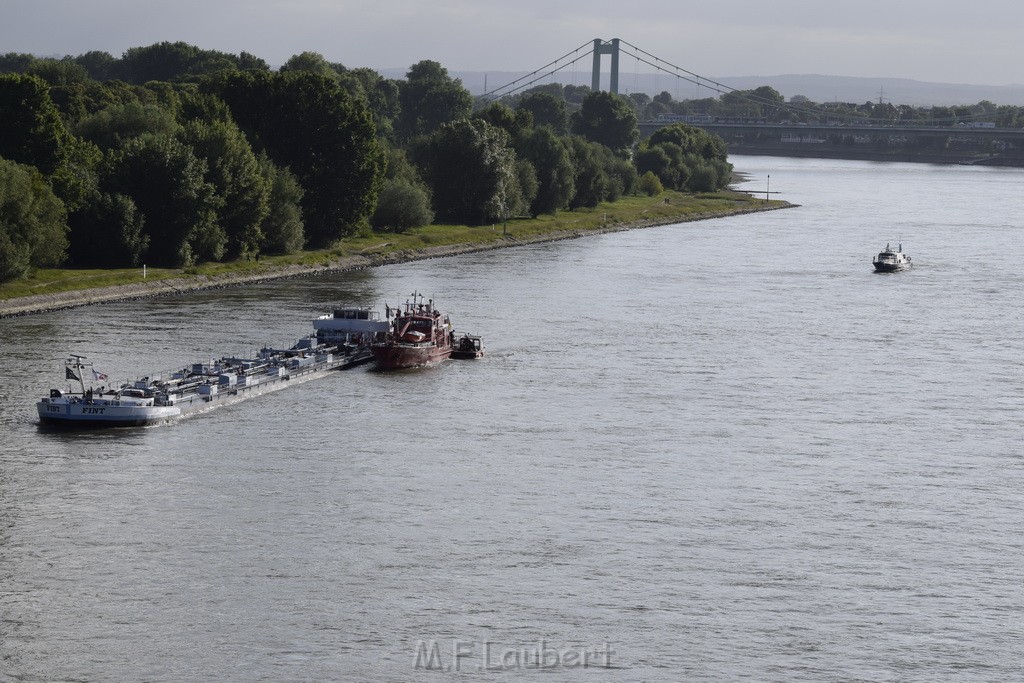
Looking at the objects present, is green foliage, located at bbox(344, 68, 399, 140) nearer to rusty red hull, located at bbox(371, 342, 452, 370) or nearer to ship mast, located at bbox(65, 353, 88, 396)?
rusty red hull, located at bbox(371, 342, 452, 370)

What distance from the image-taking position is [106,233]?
262 ft

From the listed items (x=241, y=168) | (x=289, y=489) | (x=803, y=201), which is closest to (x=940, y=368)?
(x=289, y=489)

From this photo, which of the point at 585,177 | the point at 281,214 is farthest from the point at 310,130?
the point at 585,177

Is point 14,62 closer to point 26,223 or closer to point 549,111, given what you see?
point 549,111

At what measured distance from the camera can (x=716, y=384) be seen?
181 feet

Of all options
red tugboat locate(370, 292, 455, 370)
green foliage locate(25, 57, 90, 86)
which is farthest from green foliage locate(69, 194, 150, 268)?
green foliage locate(25, 57, 90, 86)

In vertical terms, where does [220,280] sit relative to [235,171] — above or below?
below

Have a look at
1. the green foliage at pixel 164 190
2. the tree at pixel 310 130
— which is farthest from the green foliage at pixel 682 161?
the green foliage at pixel 164 190

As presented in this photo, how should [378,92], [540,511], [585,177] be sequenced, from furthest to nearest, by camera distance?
1. [378,92]
2. [585,177]
3. [540,511]

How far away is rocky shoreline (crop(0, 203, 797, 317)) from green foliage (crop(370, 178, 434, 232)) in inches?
160

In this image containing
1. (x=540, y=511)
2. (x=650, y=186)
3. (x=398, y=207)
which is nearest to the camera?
(x=540, y=511)

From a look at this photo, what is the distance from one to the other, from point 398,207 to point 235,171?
21.8 metres

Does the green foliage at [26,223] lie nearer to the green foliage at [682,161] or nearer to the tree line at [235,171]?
the tree line at [235,171]

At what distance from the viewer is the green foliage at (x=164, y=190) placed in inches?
3219
